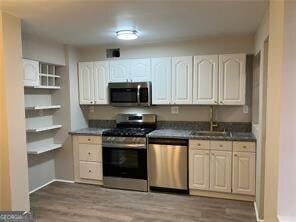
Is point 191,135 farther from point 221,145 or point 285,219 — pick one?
point 285,219

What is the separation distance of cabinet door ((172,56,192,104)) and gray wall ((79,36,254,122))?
0.24 meters

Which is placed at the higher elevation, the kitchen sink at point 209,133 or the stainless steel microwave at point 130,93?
the stainless steel microwave at point 130,93

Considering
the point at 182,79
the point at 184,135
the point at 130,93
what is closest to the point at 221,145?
the point at 184,135

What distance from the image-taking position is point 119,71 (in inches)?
171

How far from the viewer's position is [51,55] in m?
4.04

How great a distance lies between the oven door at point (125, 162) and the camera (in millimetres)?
3965

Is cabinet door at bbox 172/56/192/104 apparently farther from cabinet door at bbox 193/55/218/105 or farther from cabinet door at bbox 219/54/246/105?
cabinet door at bbox 219/54/246/105

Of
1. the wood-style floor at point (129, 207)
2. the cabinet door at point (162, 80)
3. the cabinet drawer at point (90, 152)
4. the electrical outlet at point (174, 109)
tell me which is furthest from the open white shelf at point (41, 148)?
the electrical outlet at point (174, 109)

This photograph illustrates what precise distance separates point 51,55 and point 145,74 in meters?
1.58

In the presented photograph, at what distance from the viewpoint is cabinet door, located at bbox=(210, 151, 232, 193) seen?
142 inches

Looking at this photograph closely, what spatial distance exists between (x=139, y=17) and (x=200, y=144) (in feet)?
6.61

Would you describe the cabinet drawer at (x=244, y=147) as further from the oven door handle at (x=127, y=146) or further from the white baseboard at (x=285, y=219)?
the white baseboard at (x=285, y=219)

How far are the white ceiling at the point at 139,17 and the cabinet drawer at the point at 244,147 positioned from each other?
1612mm

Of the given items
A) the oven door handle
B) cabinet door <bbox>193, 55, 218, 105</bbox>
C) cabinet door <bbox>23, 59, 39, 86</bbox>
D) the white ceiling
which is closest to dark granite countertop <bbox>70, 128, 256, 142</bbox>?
the oven door handle
